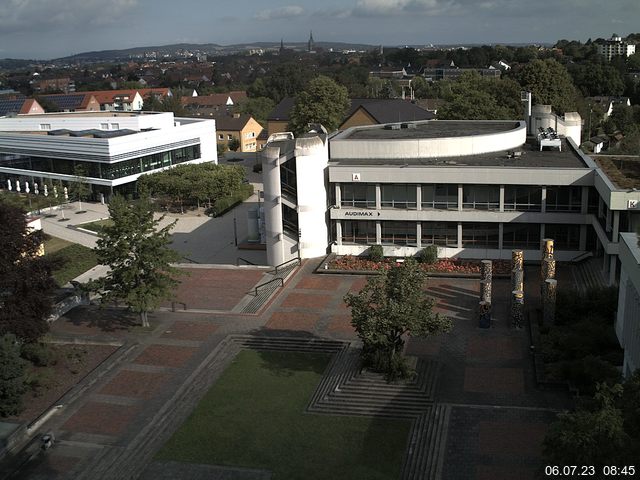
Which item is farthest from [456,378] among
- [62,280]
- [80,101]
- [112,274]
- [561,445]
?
[80,101]

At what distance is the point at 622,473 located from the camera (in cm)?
1308

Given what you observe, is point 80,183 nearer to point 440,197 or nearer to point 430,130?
point 430,130

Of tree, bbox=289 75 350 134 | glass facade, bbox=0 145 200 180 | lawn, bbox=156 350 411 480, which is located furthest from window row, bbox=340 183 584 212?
tree, bbox=289 75 350 134

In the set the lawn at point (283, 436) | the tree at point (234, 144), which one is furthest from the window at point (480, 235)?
the tree at point (234, 144)

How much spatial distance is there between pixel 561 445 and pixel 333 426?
10463mm

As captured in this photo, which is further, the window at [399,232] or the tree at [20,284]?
the window at [399,232]

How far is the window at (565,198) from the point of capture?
125 feet

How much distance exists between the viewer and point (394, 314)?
81.9 feet

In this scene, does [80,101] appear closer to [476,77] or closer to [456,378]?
[476,77]

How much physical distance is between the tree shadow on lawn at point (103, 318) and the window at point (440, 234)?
1688 cm

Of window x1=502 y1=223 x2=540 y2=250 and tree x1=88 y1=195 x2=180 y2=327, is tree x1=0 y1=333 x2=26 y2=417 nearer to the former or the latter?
tree x1=88 y1=195 x2=180 y2=327

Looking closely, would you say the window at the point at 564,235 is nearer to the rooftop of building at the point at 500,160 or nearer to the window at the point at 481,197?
the window at the point at 481,197

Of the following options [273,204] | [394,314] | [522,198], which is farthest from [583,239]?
[394,314]

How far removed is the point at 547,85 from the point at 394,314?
185 feet
